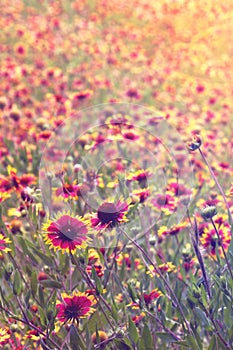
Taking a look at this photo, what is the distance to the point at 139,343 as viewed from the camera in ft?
4.49

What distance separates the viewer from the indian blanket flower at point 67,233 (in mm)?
1347

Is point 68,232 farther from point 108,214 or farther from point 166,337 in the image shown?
point 166,337

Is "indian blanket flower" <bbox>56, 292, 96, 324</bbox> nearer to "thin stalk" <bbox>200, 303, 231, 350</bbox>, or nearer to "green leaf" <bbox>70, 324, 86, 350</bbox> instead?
"green leaf" <bbox>70, 324, 86, 350</bbox>

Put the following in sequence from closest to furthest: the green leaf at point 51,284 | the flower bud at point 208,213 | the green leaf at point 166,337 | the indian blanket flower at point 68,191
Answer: the flower bud at point 208,213 < the green leaf at point 166,337 < the green leaf at point 51,284 < the indian blanket flower at point 68,191

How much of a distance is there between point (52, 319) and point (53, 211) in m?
0.36

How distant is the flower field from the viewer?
4.60 ft

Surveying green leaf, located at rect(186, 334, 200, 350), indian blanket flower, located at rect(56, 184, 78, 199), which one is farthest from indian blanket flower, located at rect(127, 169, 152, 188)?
green leaf, located at rect(186, 334, 200, 350)

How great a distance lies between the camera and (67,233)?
1.36 metres

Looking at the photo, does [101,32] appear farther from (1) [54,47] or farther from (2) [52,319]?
(2) [52,319]

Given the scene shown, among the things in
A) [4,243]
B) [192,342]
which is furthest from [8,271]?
[192,342]

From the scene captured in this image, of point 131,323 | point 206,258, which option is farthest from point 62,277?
point 206,258

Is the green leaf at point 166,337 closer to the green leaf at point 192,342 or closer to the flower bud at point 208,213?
the green leaf at point 192,342

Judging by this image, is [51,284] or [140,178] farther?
[140,178]

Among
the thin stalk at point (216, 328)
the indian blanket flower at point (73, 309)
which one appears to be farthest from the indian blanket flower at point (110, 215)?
the thin stalk at point (216, 328)
